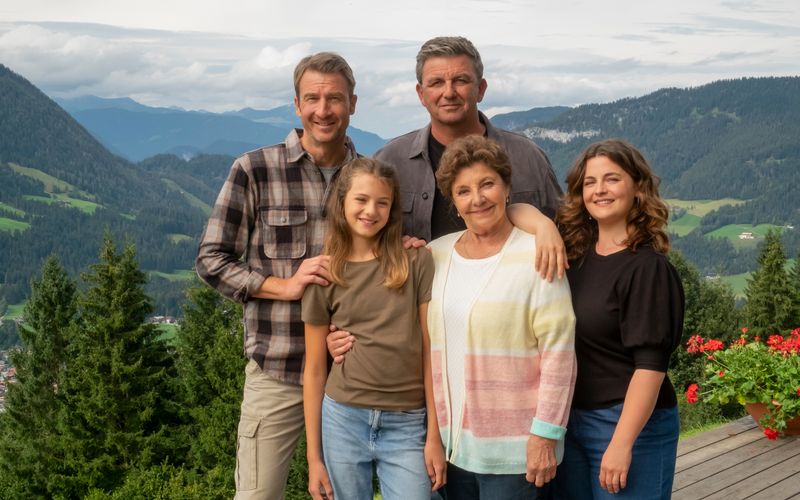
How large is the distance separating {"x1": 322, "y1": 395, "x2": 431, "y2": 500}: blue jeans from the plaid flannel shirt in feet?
1.68

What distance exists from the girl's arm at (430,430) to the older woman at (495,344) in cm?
4

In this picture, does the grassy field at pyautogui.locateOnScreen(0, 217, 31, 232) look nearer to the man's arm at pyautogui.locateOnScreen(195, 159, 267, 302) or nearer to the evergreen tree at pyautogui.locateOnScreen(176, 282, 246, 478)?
the evergreen tree at pyautogui.locateOnScreen(176, 282, 246, 478)

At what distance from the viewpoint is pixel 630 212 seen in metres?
2.83

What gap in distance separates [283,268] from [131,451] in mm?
26202

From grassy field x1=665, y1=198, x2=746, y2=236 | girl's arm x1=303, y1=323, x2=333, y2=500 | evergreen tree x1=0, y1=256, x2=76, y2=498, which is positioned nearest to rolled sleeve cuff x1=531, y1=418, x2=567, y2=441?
girl's arm x1=303, y1=323, x2=333, y2=500

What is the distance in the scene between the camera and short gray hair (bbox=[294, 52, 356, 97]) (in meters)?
3.30

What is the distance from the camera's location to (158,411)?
94.2ft

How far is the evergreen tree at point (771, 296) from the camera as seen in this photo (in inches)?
1390

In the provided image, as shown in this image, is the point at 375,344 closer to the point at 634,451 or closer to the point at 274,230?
the point at 274,230

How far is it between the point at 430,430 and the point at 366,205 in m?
0.86

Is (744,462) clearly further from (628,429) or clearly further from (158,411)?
(158,411)

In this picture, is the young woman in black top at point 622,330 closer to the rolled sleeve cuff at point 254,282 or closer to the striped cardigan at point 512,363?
the striped cardigan at point 512,363

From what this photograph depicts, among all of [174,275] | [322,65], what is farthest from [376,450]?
[174,275]

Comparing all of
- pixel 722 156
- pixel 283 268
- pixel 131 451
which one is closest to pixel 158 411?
pixel 131 451
